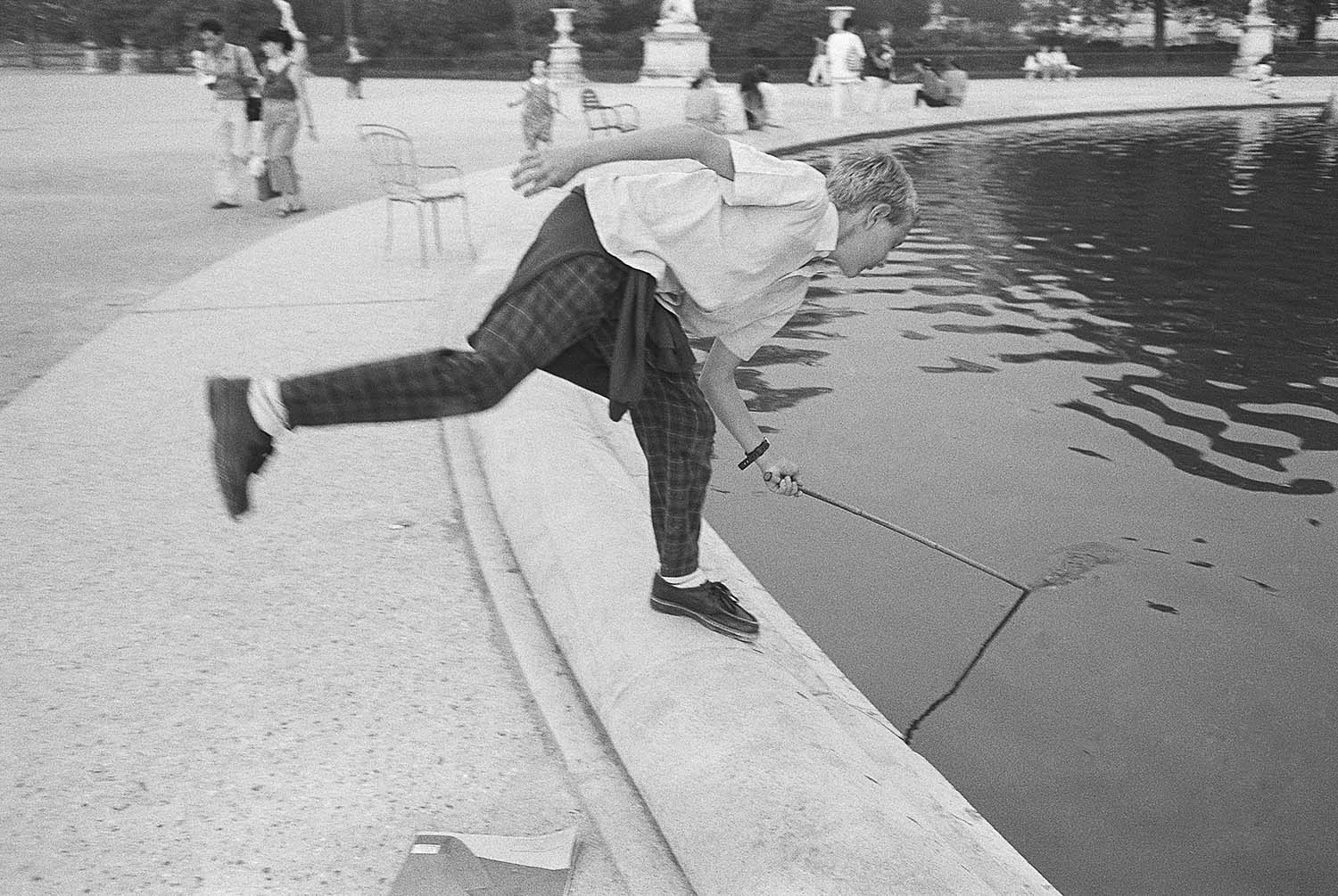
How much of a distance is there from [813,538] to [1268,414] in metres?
3.00

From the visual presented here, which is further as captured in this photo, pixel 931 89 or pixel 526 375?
pixel 931 89

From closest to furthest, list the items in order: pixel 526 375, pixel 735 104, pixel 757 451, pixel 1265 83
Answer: pixel 526 375
pixel 757 451
pixel 735 104
pixel 1265 83

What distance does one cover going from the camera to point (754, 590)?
424 centimetres

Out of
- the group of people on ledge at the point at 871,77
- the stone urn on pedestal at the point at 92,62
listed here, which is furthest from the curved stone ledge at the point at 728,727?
the stone urn on pedestal at the point at 92,62

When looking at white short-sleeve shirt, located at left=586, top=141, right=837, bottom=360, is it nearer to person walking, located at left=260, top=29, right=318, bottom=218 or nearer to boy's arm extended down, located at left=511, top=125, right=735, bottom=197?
boy's arm extended down, located at left=511, top=125, right=735, bottom=197

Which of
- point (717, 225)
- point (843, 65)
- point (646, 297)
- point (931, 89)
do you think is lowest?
point (646, 297)

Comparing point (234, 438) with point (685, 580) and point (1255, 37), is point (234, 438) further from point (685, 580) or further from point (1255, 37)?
point (1255, 37)

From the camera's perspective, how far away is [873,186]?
10.1ft

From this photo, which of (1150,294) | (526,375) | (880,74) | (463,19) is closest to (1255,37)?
(880,74)

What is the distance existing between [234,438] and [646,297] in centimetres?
101

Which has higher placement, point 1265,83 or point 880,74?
point 880,74

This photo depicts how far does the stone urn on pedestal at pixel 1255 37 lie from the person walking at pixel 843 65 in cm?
2283

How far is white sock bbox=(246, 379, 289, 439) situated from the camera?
2.79 m

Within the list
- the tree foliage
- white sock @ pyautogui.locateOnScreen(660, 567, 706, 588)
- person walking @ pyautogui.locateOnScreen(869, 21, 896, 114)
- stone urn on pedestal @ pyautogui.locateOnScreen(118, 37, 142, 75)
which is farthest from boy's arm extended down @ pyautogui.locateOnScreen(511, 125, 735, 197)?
the tree foliage
